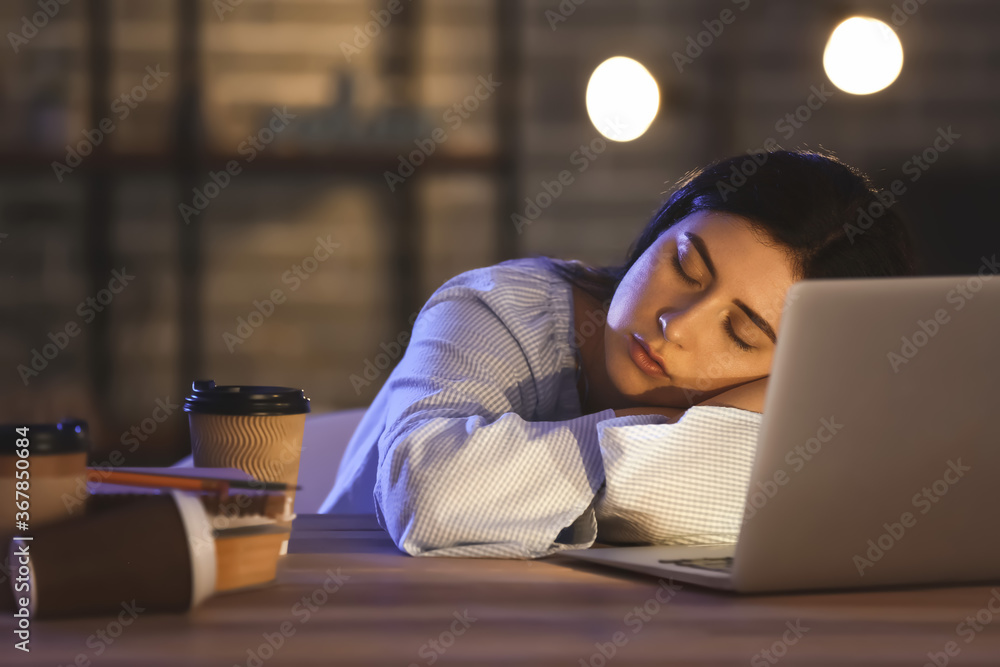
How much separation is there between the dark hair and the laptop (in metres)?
0.48

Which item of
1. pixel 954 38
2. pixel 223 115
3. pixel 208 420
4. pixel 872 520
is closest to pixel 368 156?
pixel 223 115

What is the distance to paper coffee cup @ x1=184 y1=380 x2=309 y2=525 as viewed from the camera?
727 millimetres

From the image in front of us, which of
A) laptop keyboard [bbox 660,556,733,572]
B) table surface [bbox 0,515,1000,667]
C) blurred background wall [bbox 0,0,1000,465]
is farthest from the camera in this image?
blurred background wall [bbox 0,0,1000,465]

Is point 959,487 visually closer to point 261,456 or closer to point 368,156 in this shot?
point 261,456

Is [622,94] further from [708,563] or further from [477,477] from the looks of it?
[708,563]

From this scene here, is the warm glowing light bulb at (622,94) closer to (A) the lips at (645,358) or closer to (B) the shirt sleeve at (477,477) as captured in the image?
(A) the lips at (645,358)

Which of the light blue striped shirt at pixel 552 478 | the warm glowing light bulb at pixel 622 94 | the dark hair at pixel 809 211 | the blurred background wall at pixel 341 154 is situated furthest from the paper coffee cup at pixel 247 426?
the blurred background wall at pixel 341 154

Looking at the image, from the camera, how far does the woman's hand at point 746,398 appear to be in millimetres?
941

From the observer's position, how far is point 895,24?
3.62m

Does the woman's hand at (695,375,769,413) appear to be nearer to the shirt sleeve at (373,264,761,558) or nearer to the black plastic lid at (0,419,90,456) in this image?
the shirt sleeve at (373,264,761,558)

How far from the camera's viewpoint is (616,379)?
1.10 meters

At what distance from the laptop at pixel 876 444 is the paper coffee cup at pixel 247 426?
0.30m

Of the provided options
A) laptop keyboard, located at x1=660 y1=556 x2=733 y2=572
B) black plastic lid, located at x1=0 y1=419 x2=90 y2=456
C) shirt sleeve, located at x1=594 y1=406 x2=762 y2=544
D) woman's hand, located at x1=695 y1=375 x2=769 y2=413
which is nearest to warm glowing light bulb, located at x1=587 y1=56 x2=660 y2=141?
woman's hand, located at x1=695 y1=375 x2=769 y2=413

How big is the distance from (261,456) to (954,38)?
3707mm
